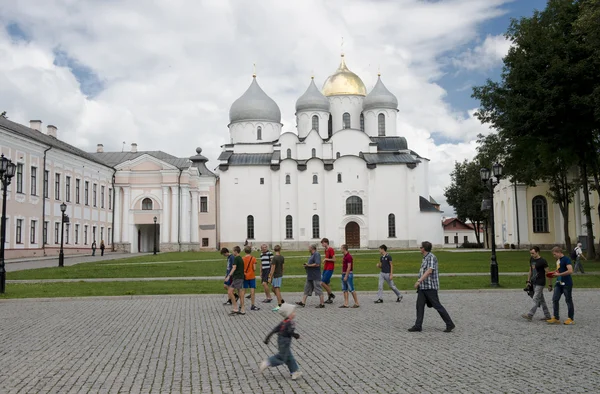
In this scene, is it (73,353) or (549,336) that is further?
(549,336)

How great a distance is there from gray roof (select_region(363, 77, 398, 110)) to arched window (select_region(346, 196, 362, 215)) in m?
13.3

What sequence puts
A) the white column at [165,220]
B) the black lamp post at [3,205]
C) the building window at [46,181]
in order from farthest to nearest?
the white column at [165,220]
the building window at [46,181]
the black lamp post at [3,205]

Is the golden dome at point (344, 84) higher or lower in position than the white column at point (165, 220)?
higher

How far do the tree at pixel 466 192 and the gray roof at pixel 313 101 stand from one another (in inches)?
792

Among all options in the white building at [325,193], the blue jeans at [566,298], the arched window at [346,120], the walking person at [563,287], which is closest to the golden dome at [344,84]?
the arched window at [346,120]

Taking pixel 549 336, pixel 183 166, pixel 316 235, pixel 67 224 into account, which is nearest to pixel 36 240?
pixel 67 224

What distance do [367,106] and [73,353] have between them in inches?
2757

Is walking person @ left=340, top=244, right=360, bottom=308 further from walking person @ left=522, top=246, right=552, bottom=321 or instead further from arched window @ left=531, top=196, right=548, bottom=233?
arched window @ left=531, top=196, right=548, bottom=233

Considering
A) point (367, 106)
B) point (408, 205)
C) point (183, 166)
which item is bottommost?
point (408, 205)

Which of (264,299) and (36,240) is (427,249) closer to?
(264,299)

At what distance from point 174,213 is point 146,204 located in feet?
10.7

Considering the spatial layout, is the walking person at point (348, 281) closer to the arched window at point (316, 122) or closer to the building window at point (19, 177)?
the building window at point (19, 177)

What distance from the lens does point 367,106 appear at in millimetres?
77812

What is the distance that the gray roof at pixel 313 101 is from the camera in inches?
3024
